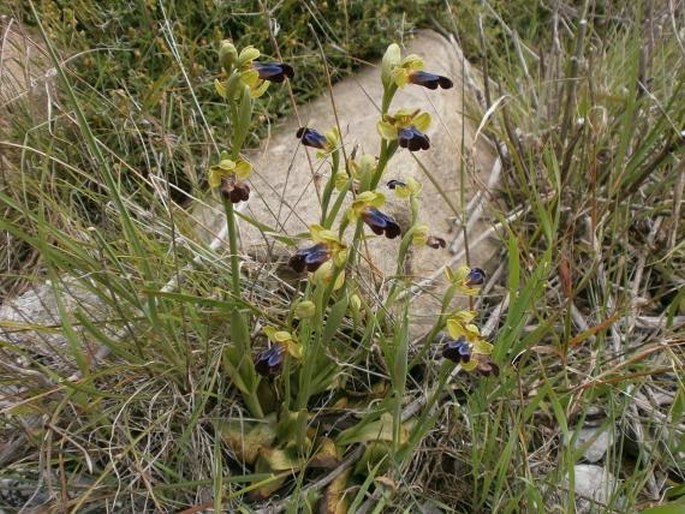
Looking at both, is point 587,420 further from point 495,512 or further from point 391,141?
point 391,141

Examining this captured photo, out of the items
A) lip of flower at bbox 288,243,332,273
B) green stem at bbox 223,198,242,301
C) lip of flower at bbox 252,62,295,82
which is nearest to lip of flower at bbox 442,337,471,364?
lip of flower at bbox 288,243,332,273

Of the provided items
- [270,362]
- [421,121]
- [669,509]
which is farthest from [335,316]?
[669,509]

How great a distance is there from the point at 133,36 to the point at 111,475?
47.3 inches

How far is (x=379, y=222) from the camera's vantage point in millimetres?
1098

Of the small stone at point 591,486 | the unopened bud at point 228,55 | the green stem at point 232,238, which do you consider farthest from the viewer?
the small stone at point 591,486

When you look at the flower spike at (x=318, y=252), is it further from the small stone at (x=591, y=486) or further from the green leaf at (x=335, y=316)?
the small stone at (x=591, y=486)

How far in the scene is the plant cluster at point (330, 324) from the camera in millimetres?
1106

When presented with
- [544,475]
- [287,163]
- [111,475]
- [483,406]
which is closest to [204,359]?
[111,475]

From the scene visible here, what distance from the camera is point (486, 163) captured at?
2.23 meters

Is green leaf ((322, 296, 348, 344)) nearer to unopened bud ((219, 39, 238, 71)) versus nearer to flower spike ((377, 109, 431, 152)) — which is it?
flower spike ((377, 109, 431, 152))

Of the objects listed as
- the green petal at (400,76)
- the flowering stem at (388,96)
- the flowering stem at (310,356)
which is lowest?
the flowering stem at (310,356)

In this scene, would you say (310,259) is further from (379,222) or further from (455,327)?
(455,327)

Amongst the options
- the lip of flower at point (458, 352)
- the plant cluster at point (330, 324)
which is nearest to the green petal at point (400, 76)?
the plant cluster at point (330, 324)

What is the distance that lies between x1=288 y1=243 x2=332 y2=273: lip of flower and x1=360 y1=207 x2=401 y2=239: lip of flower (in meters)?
0.08
